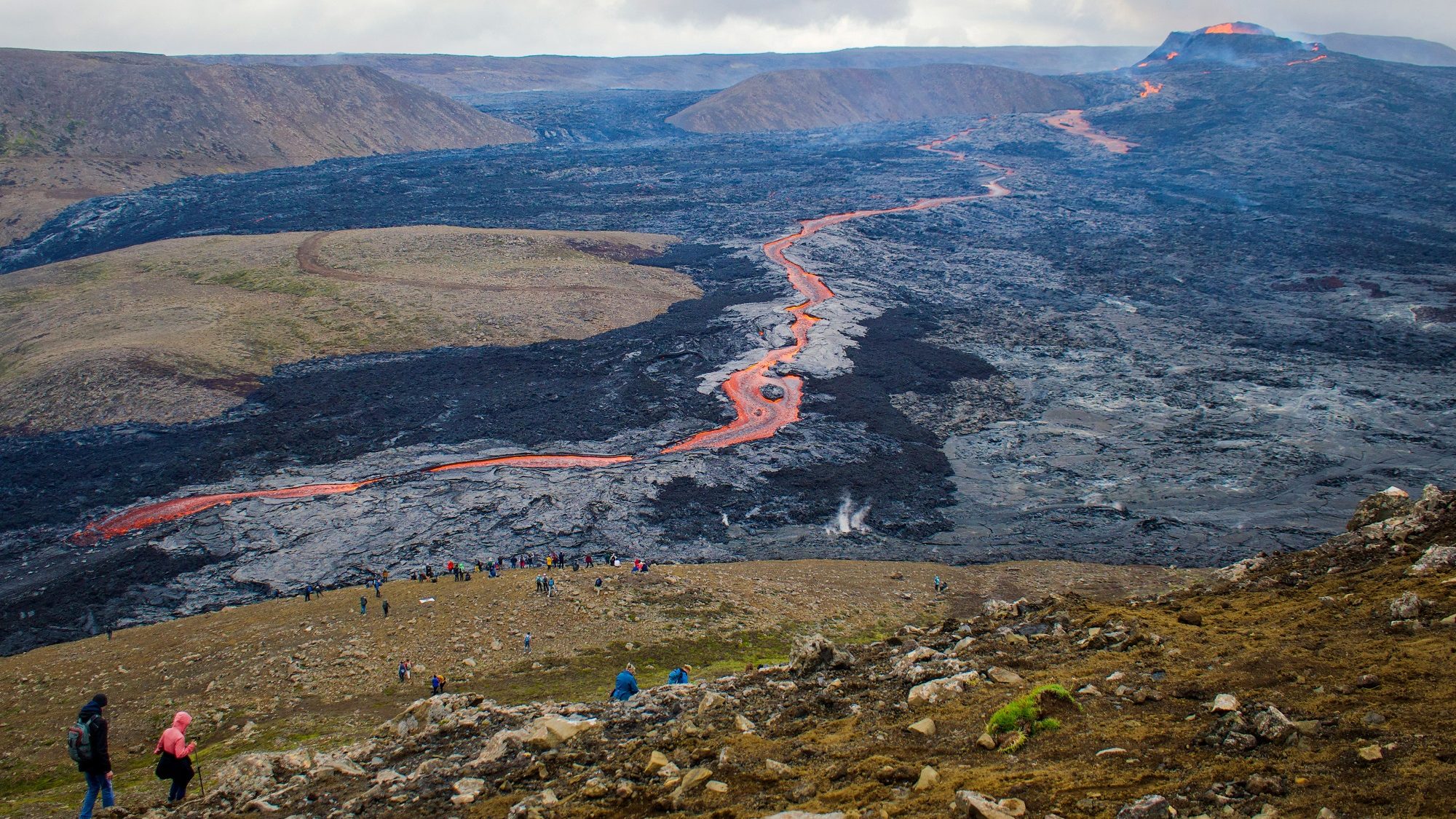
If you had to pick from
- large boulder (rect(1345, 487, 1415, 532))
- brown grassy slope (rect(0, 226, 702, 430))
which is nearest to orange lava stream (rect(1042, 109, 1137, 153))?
brown grassy slope (rect(0, 226, 702, 430))

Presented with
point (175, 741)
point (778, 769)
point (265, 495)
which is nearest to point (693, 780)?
point (778, 769)

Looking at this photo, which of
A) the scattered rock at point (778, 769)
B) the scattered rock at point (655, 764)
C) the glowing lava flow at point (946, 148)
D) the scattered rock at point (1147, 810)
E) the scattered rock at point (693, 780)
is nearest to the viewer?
the scattered rock at point (1147, 810)

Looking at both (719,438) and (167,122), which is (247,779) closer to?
(719,438)

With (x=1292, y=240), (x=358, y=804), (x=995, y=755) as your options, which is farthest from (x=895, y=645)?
(x=1292, y=240)

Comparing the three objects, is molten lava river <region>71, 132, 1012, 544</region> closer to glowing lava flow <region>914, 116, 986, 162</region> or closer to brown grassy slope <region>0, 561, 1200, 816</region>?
brown grassy slope <region>0, 561, 1200, 816</region>

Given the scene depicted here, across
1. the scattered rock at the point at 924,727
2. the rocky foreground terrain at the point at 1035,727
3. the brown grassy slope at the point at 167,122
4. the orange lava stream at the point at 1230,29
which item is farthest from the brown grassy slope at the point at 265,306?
the orange lava stream at the point at 1230,29

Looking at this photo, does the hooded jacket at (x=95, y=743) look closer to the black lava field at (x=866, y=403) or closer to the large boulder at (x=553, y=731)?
the large boulder at (x=553, y=731)
